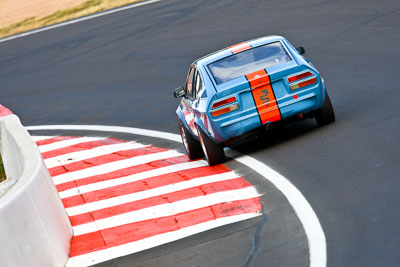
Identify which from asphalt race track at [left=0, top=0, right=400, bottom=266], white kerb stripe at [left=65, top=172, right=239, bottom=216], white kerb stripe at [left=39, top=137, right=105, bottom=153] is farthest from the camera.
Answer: white kerb stripe at [left=39, top=137, right=105, bottom=153]

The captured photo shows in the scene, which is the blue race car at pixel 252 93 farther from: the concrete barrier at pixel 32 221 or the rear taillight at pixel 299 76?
the concrete barrier at pixel 32 221

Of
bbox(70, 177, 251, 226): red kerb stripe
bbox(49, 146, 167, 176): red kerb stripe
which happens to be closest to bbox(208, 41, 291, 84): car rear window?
bbox(70, 177, 251, 226): red kerb stripe

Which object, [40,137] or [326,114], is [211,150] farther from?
[40,137]

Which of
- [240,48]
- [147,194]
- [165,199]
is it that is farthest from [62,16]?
[165,199]

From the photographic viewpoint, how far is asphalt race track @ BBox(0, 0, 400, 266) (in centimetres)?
854

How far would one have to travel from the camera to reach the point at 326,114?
12477 millimetres

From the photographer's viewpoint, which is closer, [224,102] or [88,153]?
[224,102]

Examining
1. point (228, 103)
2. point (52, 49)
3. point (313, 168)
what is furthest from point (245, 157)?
point (52, 49)

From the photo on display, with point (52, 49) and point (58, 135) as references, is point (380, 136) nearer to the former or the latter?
point (58, 135)

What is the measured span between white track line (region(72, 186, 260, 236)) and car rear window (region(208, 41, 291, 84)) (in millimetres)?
2074

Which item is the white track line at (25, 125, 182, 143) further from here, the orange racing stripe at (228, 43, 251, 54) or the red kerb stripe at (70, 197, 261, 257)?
the red kerb stripe at (70, 197, 261, 257)

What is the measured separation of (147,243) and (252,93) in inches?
128

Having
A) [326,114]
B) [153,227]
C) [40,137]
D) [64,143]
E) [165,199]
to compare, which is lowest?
[40,137]

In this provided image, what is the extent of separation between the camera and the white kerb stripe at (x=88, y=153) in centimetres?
1467
